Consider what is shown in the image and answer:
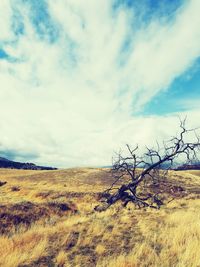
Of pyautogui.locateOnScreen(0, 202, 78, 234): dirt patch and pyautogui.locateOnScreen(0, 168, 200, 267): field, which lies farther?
pyautogui.locateOnScreen(0, 202, 78, 234): dirt patch

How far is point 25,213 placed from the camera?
1256 cm

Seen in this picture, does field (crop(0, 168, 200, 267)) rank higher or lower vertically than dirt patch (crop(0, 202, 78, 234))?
lower

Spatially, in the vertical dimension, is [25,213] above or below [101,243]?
above

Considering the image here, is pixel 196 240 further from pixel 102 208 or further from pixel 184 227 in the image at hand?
pixel 102 208

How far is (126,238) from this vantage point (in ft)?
28.3

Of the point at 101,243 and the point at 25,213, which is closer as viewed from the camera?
the point at 101,243

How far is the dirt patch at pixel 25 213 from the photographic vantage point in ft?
36.6

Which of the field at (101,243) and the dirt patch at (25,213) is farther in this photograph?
the dirt patch at (25,213)

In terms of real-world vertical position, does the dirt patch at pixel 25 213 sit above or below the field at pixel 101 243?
above

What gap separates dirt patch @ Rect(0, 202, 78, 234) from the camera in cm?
1115

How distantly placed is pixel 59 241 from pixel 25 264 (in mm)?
1994

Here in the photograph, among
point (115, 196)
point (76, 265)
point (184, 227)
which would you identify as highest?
point (115, 196)

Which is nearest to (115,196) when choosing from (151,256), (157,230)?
(157,230)

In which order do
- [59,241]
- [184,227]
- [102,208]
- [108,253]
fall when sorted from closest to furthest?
[108,253] < [59,241] < [184,227] < [102,208]
